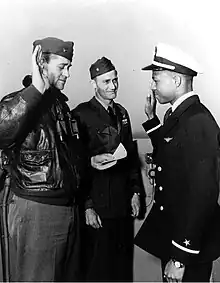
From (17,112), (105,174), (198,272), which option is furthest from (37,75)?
(198,272)

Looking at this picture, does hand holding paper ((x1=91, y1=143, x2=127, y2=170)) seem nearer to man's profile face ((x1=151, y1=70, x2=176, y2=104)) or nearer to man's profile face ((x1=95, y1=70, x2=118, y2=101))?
man's profile face ((x1=95, y1=70, x2=118, y2=101))

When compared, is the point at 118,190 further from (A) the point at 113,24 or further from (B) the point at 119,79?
(A) the point at 113,24

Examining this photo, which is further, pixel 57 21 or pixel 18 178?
pixel 57 21

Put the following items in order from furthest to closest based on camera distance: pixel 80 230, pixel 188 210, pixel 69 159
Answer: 1. pixel 80 230
2. pixel 69 159
3. pixel 188 210

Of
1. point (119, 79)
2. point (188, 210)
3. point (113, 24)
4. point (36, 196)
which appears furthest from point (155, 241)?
point (113, 24)

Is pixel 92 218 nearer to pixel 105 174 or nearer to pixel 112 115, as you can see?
pixel 105 174

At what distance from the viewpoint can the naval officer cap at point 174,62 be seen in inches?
39.3

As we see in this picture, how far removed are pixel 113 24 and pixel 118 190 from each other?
0.45 meters

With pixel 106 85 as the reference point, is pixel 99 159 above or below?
below

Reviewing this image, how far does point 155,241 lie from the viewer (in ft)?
3.58

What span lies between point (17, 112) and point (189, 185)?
0.37 metres

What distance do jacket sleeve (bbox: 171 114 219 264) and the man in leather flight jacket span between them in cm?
25

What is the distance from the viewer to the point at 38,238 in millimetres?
1012

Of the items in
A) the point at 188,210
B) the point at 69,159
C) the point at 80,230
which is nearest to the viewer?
the point at 188,210
